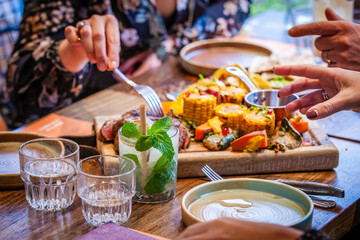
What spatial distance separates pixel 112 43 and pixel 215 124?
68 centimetres

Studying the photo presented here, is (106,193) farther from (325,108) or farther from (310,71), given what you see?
(310,71)

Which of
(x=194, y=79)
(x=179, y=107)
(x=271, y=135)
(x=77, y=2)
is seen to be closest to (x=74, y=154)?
(x=179, y=107)

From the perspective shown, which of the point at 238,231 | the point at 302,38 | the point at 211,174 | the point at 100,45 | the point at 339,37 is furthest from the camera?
the point at 302,38

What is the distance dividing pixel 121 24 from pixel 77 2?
0.33 metres

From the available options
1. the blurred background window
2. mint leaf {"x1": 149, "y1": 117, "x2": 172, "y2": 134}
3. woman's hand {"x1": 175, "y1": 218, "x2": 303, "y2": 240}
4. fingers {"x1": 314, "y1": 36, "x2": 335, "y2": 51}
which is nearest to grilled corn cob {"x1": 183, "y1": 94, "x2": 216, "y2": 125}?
mint leaf {"x1": 149, "y1": 117, "x2": 172, "y2": 134}

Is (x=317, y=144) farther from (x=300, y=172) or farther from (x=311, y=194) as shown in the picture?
(x=311, y=194)

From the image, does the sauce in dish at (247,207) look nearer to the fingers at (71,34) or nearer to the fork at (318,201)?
the fork at (318,201)

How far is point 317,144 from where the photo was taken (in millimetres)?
1520

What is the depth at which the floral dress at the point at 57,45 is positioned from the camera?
7.37 ft

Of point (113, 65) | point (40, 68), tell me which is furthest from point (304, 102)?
point (40, 68)

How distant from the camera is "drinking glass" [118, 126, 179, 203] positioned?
1.22 meters

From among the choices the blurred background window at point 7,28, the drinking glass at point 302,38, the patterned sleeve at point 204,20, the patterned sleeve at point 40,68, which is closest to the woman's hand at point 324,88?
the drinking glass at point 302,38

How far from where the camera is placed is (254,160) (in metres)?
1.43

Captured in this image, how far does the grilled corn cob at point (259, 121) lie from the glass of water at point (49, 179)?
1.80 ft
